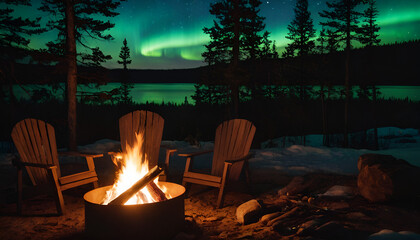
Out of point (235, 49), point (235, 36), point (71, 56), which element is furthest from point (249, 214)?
point (235, 36)

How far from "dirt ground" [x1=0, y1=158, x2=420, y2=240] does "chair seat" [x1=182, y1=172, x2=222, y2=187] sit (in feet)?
0.97

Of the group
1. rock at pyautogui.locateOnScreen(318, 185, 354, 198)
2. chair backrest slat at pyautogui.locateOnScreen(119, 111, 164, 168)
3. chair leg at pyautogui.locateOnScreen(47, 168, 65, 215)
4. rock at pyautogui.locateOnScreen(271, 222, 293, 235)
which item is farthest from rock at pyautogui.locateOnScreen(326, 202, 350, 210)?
chair leg at pyautogui.locateOnScreen(47, 168, 65, 215)

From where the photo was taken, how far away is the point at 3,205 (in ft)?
12.5

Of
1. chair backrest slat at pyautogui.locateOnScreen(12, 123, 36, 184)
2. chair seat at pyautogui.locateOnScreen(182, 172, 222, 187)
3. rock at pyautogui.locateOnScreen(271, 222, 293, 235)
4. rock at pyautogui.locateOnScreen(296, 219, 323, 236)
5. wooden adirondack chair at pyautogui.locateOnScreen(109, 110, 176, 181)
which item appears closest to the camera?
rock at pyautogui.locateOnScreen(296, 219, 323, 236)

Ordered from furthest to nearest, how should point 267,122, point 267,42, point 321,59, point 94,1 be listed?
point 267,42 < point 267,122 < point 321,59 < point 94,1

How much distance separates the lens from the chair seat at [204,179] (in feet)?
12.4

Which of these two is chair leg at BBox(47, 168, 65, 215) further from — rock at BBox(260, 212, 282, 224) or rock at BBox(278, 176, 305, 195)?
rock at BBox(278, 176, 305, 195)

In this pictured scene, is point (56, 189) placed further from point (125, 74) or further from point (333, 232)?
point (125, 74)

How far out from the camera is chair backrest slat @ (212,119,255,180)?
422 cm

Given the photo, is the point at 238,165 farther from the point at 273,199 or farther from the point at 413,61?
the point at 413,61

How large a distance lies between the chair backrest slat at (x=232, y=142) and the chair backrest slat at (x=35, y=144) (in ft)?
6.61

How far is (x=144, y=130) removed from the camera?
4.46 meters

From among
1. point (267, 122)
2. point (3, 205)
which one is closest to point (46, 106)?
point (267, 122)

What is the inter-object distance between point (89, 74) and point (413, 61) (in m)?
47.2
